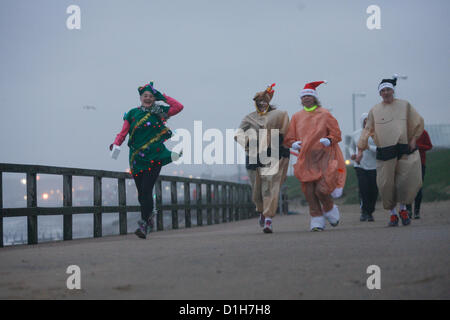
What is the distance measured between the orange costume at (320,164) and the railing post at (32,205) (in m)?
3.53

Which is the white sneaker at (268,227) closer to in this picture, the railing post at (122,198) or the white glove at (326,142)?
the white glove at (326,142)

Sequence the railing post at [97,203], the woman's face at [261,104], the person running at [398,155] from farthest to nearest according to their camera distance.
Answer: the railing post at [97,203] → the woman's face at [261,104] → the person running at [398,155]

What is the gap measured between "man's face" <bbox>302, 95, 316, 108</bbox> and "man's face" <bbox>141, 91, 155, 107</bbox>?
2.11 m

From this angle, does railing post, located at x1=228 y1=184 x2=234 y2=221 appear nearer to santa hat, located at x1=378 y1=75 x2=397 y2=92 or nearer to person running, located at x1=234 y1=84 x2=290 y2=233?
person running, located at x1=234 y1=84 x2=290 y2=233

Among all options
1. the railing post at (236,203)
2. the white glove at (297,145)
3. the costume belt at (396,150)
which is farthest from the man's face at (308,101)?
the railing post at (236,203)

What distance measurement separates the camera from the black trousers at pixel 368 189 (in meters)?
12.2

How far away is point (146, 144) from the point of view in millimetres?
8914

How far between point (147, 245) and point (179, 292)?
352 centimetres

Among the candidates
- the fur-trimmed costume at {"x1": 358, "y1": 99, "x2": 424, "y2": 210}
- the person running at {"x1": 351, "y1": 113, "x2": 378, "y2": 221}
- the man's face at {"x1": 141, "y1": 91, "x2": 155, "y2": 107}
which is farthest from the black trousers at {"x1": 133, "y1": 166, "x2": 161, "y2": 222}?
the person running at {"x1": 351, "y1": 113, "x2": 378, "y2": 221}

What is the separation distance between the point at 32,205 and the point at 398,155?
5.01m

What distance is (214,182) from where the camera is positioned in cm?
1739

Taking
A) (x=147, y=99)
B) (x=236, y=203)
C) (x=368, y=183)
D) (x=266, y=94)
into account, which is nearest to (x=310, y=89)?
(x=266, y=94)

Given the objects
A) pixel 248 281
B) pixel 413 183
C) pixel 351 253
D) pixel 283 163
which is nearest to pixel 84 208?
pixel 283 163

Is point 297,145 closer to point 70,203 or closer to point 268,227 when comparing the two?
point 268,227
